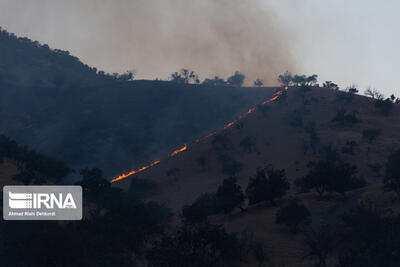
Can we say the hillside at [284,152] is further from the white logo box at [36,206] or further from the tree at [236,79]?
the tree at [236,79]

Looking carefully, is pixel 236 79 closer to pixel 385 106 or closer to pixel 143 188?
pixel 385 106

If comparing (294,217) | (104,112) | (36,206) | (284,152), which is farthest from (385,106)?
(36,206)

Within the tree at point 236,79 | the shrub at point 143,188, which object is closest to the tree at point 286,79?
the tree at point 236,79

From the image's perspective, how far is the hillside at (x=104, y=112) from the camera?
Answer: 110 m

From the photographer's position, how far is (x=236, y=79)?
16975cm

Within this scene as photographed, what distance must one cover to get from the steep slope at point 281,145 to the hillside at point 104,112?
17126 millimetres

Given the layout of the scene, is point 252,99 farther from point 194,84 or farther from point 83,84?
point 83,84

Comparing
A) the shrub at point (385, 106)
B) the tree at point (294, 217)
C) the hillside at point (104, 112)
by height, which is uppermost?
the hillside at point (104, 112)

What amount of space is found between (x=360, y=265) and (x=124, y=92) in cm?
13395

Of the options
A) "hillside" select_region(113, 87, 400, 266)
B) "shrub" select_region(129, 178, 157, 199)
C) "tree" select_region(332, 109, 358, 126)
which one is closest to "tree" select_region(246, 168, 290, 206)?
"hillside" select_region(113, 87, 400, 266)

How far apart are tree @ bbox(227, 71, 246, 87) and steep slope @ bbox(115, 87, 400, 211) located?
57.1 m

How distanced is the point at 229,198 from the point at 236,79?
13138 centimetres

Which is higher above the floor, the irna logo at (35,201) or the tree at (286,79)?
the tree at (286,79)

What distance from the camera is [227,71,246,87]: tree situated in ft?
550
